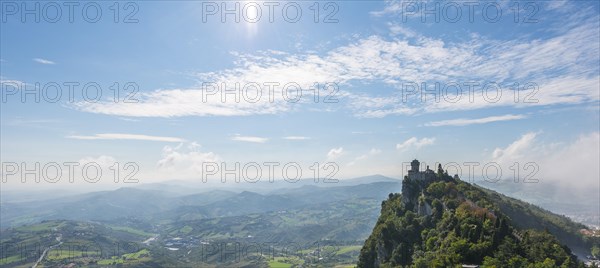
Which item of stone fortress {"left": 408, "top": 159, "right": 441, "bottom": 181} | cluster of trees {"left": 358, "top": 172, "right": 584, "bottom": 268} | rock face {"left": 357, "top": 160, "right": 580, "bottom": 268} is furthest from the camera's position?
stone fortress {"left": 408, "top": 159, "right": 441, "bottom": 181}

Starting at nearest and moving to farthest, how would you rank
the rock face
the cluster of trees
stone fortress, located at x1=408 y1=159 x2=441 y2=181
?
the cluster of trees
the rock face
stone fortress, located at x1=408 y1=159 x2=441 y2=181

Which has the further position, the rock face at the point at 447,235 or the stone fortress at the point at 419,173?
the stone fortress at the point at 419,173

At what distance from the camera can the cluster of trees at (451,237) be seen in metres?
42.8

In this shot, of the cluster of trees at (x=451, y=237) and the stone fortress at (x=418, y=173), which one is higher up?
the stone fortress at (x=418, y=173)

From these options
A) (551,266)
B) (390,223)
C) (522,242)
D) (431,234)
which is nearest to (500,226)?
(522,242)

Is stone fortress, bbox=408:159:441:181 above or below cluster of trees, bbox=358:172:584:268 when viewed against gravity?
above

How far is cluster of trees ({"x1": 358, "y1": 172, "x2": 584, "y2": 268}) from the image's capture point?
42812mm

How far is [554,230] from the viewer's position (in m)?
94.3

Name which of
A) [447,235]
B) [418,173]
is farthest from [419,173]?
[447,235]

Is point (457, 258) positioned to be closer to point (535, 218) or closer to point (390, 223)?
point (390, 223)

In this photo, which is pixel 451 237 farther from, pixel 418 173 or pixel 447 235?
pixel 418 173

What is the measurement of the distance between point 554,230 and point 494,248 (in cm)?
6537

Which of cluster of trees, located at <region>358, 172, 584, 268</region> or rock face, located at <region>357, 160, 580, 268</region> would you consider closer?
cluster of trees, located at <region>358, 172, 584, 268</region>

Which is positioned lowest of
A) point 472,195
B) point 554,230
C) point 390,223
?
point 554,230
